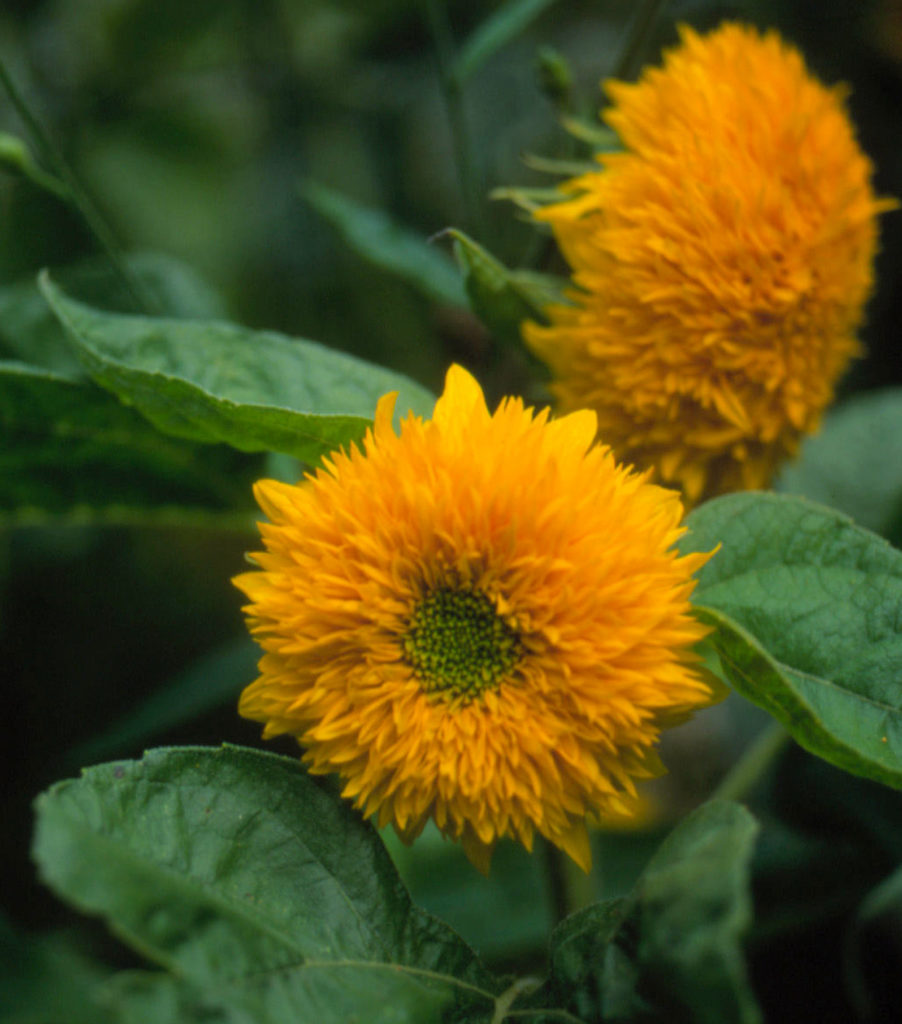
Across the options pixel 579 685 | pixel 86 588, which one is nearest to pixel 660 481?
pixel 579 685

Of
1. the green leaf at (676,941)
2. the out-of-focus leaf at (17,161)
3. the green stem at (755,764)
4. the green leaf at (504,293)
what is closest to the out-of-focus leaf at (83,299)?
the out-of-focus leaf at (17,161)

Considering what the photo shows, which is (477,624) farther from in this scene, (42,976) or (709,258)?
(42,976)

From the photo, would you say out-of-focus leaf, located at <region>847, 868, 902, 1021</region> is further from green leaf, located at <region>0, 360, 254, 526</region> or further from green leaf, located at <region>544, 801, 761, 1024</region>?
green leaf, located at <region>0, 360, 254, 526</region>

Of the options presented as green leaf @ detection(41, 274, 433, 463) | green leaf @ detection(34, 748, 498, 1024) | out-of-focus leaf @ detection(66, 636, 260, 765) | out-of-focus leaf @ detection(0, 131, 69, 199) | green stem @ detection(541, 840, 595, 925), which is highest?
out-of-focus leaf @ detection(0, 131, 69, 199)

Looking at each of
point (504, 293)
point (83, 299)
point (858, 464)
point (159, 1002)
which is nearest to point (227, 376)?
point (504, 293)

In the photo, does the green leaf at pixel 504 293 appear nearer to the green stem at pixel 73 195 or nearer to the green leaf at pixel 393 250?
the green leaf at pixel 393 250

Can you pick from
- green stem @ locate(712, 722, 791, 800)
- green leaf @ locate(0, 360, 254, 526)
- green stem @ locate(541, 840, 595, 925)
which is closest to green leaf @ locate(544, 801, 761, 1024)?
green stem @ locate(541, 840, 595, 925)
